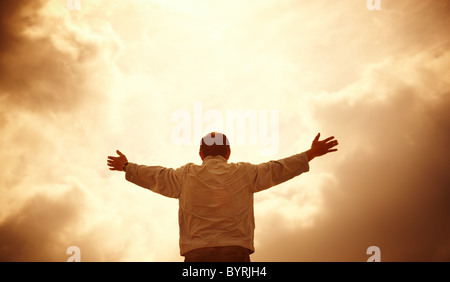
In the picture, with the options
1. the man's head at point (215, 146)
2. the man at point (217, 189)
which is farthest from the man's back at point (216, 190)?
the man's head at point (215, 146)

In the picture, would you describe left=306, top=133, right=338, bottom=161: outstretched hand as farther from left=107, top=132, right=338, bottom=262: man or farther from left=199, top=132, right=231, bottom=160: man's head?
left=199, top=132, right=231, bottom=160: man's head

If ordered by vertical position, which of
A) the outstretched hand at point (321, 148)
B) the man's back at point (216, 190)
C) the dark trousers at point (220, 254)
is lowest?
the dark trousers at point (220, 254)

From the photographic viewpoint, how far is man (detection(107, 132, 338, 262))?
24.9 ft

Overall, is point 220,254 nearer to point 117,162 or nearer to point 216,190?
point 216,190

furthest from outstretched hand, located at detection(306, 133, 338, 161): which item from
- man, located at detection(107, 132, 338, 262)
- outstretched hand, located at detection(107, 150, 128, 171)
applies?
outstretched hand, located at detection(107, 150, 128, 171)

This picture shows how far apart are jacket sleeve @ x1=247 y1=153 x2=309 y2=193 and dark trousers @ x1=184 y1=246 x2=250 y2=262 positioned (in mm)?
1220

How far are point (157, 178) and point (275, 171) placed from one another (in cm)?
220

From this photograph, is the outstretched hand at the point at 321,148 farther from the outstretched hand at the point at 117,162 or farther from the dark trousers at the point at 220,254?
the outstretched hand at the point at 117,162

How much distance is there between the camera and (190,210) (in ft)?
26.2

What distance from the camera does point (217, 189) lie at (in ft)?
26.1

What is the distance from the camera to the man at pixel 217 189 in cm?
758

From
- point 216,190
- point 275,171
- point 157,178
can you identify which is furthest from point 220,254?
point 157,178
